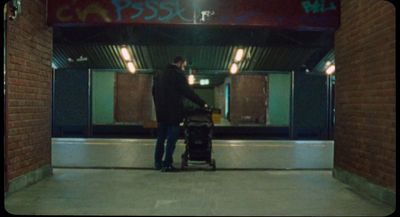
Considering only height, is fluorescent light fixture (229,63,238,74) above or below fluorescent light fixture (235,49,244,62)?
below

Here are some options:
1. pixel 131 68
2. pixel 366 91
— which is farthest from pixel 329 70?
pixel 366 91

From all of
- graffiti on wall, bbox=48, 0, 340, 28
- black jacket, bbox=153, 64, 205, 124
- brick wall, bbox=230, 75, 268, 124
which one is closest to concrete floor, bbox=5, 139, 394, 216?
black jacket, bbox=153, 64, 205, 124

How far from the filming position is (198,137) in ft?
25.5

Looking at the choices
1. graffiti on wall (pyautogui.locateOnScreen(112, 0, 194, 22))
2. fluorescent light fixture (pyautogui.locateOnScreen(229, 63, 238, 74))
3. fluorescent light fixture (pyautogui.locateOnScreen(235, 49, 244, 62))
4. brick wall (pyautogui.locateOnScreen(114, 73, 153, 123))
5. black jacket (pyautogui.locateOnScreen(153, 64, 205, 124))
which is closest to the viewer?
graffiti on wall (pyautogui.locateOnScreen(112, 0, 194, 22))

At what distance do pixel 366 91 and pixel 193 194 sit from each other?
8.04 ft

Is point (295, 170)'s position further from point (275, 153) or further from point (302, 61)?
point (302, 61)

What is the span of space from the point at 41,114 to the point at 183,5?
2498mm

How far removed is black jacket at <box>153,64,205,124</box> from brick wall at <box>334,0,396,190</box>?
2.15 m

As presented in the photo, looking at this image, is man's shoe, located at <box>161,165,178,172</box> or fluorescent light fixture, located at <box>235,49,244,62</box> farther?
fluorescent light fixture, located at <box>235,49,244,62</box>

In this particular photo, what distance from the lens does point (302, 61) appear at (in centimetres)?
1347

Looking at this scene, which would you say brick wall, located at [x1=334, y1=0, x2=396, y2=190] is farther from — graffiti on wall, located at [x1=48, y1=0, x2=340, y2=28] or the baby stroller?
the baby stroller

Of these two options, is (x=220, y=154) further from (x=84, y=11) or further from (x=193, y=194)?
(x=84, y=11)

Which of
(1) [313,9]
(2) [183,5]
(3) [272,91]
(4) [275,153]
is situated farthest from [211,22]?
(3) [272,91]

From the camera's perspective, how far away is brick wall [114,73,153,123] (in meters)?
16.3
